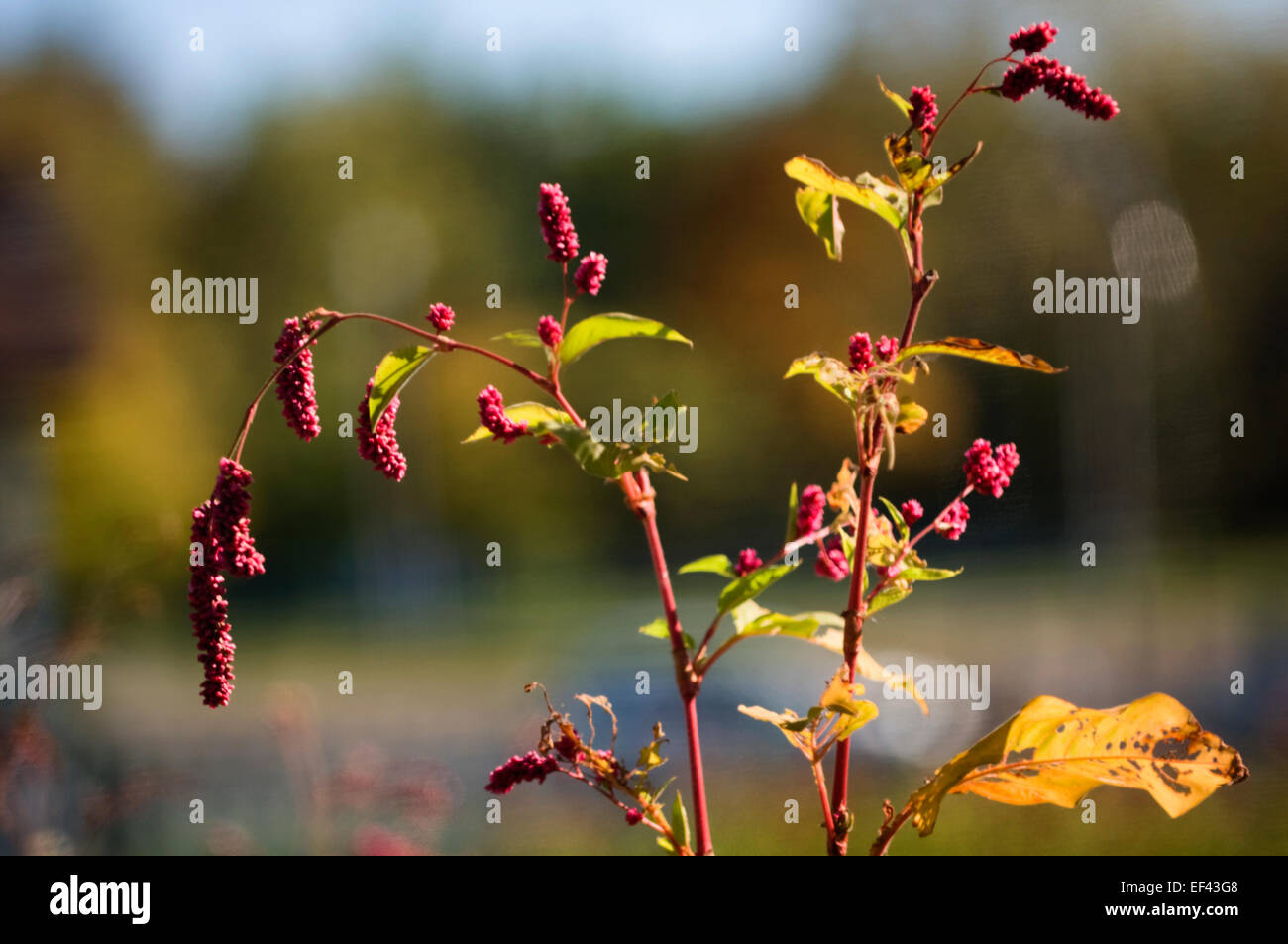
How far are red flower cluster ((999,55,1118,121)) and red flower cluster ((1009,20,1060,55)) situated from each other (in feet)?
0.04

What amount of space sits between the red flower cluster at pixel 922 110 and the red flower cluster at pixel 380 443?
0.90 ft

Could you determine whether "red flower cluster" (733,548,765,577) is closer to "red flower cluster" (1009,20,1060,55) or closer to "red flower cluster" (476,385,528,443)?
"red flower cluster" (476,385,528,443)

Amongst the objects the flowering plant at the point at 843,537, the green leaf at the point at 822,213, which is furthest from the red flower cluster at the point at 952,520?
the green leaf at the point at 822,213

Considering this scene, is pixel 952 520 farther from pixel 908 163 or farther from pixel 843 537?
pixel 908 163

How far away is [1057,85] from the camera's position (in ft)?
1.53

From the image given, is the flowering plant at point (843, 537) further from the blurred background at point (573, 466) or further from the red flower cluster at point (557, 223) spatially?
the blurred background at point (573, 466)

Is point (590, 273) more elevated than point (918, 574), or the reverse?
point (590, 273)

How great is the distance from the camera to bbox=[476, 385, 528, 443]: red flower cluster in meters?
0.47

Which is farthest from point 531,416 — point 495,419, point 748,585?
point 748,585

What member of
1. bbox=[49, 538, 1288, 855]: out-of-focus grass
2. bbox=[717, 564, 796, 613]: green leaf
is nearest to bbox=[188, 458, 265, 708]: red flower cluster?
bbox=[717, 564, 796, 613]: green leaf

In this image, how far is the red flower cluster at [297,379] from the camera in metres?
0.47

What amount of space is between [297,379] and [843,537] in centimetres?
27
